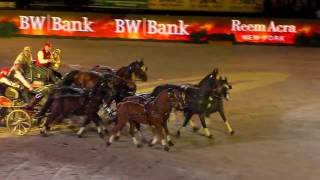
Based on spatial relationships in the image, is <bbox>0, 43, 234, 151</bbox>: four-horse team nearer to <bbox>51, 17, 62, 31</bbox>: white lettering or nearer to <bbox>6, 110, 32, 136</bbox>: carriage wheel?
<bbox>6, 110, 32, 136</bbox>: carriage wheel

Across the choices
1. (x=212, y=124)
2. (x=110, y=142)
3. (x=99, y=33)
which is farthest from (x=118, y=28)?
(x=110, y=142)

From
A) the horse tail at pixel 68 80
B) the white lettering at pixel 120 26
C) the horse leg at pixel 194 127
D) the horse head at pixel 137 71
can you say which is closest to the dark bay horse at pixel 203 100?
the horse leg at pixel 194 127

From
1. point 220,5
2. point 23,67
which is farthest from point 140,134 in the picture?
point 220,5

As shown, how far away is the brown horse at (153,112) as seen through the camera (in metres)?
12.3

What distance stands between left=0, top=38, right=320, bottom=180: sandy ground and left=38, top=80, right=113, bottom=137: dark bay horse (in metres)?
0.38

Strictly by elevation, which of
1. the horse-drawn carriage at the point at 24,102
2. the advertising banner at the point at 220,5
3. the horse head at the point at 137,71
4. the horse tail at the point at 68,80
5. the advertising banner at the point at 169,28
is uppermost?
the advertising banner at the point at 220,5

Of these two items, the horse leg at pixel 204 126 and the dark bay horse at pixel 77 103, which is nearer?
the dark bay horse at pixel 77 103

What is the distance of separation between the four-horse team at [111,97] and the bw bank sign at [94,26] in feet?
47.5

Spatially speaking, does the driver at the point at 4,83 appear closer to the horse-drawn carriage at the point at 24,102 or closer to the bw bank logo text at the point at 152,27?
the horse-drawn carriage at the point at 24,102

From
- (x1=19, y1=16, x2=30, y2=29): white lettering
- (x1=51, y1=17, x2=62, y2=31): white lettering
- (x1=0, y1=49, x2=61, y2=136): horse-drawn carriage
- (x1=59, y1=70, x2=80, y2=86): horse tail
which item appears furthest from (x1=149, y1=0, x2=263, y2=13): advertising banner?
(x1=59, y1=70, x2=80, y2=86): horse tail

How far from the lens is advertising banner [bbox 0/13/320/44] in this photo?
2862cm

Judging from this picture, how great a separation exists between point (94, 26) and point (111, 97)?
16301 millimetres

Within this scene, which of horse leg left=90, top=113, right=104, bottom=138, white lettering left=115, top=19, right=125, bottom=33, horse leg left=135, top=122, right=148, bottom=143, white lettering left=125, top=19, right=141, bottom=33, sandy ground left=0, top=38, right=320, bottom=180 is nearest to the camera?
sandy ground left=0, top=38, right=320, bottom=180

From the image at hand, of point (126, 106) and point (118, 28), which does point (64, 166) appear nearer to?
point (126, 106)
